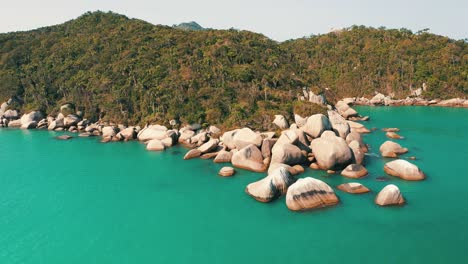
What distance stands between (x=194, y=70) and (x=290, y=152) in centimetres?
3025

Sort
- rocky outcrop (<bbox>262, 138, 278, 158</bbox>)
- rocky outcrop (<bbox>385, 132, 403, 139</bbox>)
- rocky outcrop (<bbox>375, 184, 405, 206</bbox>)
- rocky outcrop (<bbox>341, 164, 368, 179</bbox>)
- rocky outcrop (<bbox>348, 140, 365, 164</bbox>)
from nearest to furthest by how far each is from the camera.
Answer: rocky outcrop (<bbox>375, 184, 405, 206</bbox>), rocky outcrop (<bbox>341, 164, 368, 179</bbox>), rocky outcrop (<bbox>348, 140, 365, 164</bbox>), rocky outcrop (<bbox>262, 138, 278, 158</bbox>), rocky outcrop (<bbox>385, 132, 403, 139</bbox>)

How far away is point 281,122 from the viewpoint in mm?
41156

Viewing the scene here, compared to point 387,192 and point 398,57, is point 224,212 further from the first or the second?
point 398,57

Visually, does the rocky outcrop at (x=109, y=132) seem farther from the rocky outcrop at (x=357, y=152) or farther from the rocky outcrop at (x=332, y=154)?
the rocky outcrop at (x=357, y=152)

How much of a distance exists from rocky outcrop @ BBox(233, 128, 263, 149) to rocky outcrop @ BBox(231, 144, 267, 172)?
1.02 metres

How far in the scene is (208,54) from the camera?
59.2 metres

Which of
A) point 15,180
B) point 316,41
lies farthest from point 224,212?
point 316,41

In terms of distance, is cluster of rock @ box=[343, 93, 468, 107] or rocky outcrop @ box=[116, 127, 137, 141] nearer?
rocky outcrop @ box=[116, 127, 137, 141]

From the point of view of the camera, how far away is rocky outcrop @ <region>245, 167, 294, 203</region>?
80.2 ft

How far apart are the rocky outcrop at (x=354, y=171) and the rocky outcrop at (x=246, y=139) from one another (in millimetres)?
8275

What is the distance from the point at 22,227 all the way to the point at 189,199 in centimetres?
1104

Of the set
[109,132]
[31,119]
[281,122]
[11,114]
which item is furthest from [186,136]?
[11,114]

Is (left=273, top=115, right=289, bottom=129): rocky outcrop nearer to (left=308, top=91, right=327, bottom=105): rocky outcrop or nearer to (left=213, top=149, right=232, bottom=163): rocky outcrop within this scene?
(left=213, top=149, right=232, bottom=163): rocky outcrop

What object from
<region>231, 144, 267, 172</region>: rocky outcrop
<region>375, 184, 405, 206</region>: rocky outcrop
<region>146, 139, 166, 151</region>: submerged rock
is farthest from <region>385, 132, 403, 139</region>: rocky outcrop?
<region>146, 139, 166, 151</region>: submerged rock
